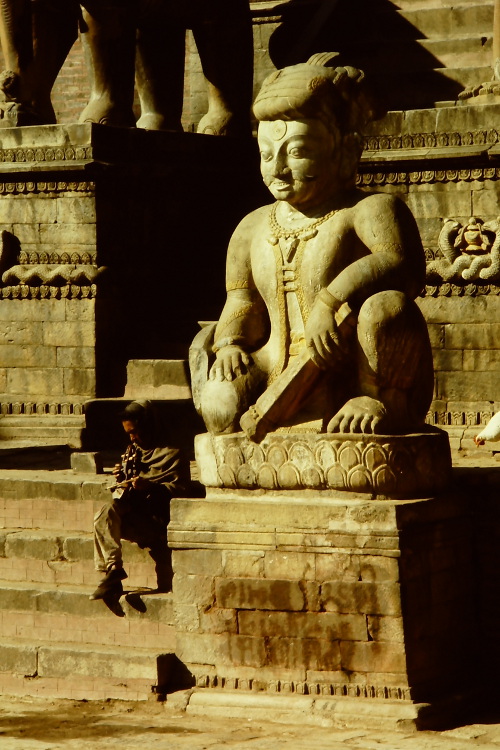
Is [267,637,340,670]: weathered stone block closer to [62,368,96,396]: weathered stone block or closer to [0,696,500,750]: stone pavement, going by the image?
[0,696,500,750]: stone pavement

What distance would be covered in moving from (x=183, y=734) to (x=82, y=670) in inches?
46.2

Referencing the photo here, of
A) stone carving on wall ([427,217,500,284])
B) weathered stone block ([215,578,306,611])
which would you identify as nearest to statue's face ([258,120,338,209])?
weathered stone block ([215,578,306,611])

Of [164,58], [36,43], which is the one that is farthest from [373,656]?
[164,58]

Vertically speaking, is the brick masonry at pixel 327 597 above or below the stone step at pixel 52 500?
below

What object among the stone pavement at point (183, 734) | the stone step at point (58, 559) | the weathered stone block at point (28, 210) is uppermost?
the weathered stone block at point (28, 210)

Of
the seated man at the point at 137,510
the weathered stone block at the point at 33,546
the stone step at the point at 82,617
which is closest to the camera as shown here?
the stone step at the point at 82,617

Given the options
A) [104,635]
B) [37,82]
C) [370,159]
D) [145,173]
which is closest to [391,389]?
[104,635]

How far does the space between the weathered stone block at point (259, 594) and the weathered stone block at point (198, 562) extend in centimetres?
7

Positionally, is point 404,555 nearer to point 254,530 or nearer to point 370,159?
point 254,530

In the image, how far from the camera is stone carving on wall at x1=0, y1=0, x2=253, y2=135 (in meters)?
15.1

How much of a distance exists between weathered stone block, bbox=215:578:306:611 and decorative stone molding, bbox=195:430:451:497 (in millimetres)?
483

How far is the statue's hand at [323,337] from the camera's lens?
31.6 feet

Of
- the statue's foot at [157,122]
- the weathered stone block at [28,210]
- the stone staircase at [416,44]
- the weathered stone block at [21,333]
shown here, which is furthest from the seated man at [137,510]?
the stone staircase at [416,44]

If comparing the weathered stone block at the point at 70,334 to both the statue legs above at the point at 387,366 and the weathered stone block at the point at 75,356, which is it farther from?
the statue legs above at the point at 387,366
